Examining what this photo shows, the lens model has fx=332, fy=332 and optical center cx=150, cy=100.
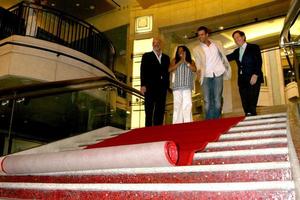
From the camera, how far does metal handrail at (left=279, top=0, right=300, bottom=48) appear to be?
275cm

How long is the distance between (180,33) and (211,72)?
21.8 ft

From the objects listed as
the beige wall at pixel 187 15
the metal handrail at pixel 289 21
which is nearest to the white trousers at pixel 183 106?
the metal handrail at pixel 289 21

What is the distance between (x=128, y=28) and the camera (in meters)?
12.3

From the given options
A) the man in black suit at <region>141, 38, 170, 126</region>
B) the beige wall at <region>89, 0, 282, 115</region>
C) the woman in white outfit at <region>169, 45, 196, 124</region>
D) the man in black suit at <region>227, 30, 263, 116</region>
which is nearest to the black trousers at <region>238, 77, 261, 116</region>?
A: the man in black suit at <region>227, 30, 263, 116</region>

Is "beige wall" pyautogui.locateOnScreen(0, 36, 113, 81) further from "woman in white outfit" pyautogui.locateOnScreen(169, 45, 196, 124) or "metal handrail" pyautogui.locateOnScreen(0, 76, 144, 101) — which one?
"woman in white outfit" pyautogui.locateOnScreen(169, 45, 196, 124)

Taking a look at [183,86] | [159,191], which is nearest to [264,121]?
[183,86]

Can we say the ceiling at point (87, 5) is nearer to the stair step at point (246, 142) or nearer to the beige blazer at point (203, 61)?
the beige blazer at point (203, 61)

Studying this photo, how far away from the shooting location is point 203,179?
2.29 metres

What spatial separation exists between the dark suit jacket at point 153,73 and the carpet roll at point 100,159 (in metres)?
2.73

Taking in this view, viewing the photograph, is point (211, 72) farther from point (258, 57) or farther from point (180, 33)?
point (180, 33)

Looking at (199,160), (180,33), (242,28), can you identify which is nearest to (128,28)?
(180,33)

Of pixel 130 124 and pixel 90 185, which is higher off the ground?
pixel 130 124

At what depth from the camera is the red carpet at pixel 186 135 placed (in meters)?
2.83

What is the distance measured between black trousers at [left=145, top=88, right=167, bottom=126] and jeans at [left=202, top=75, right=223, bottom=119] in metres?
0.69
